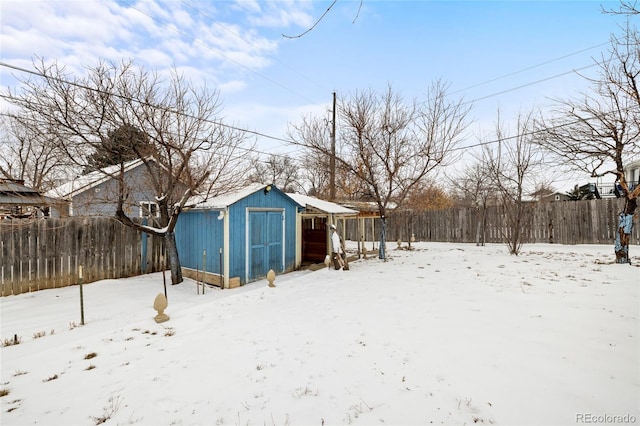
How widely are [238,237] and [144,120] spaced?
3.47m

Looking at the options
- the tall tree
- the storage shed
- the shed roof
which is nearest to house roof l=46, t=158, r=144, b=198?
the tall tree

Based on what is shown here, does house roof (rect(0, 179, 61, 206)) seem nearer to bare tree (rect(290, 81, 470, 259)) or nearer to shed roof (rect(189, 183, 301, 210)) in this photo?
shed roof (rect(189, 183, 301, 210))

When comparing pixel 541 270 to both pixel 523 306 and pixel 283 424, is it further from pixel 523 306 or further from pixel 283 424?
pixel 283 424

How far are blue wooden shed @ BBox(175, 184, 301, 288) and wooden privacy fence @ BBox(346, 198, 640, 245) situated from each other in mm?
4269

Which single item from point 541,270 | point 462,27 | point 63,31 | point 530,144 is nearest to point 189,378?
point 462,27

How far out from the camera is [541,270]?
764 cm

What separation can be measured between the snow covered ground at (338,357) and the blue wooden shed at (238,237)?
1564mm

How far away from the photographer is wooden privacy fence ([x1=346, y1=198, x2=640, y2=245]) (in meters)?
12.1

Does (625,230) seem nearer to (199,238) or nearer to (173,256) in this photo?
(199,238)

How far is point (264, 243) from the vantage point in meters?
8.48

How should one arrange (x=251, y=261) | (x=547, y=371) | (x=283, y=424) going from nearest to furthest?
(x=283, y=424) < (x=547, y=371) < (x=251, y=261)

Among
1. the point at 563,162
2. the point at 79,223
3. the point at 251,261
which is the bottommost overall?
the point at 251,261

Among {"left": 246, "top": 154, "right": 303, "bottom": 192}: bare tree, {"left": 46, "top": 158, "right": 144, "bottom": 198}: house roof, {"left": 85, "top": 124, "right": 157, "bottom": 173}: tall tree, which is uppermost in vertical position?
{"left": 246, "top": 154, "right": 303, "bottom": 192}: bare tree

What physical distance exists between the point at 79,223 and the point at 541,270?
1209 centimetres
